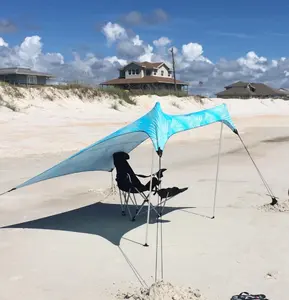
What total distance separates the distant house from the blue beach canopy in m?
71.9

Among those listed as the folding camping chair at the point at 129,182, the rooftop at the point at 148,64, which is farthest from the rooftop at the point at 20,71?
the folding camping chair at the point at 129,182

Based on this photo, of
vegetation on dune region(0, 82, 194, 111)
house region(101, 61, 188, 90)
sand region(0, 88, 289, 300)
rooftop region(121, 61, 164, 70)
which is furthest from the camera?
rooftop region(121, 61, 164, 70)

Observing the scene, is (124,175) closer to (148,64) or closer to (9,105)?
(9,105)

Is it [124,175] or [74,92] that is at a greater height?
[74,92]

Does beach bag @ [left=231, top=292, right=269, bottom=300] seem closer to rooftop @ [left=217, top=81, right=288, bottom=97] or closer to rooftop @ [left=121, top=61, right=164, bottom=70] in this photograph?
rooftop @ [left=121, top=61, right=164, bottom=70]

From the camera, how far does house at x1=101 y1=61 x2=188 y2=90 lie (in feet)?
197

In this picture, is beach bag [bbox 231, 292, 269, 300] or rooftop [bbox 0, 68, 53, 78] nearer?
beach bag [bbox 231, 292, 269, 300]

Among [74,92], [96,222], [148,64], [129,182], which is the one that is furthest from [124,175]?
[148,64]

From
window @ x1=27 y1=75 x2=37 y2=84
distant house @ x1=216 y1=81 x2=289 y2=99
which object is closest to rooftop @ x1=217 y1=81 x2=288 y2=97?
distant house @ x1=216 y1=81 x2=289 y2=99

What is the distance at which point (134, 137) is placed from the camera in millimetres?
7449

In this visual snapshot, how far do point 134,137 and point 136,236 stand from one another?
1769 millimetres

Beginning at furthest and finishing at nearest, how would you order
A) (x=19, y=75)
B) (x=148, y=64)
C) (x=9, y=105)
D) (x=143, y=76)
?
(x=148, y=64) → (x=143, y=76) → (x=19, y=75) → (x=9, y=105)

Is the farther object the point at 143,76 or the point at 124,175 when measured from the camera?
the point at 143,76

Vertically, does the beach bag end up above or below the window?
below
